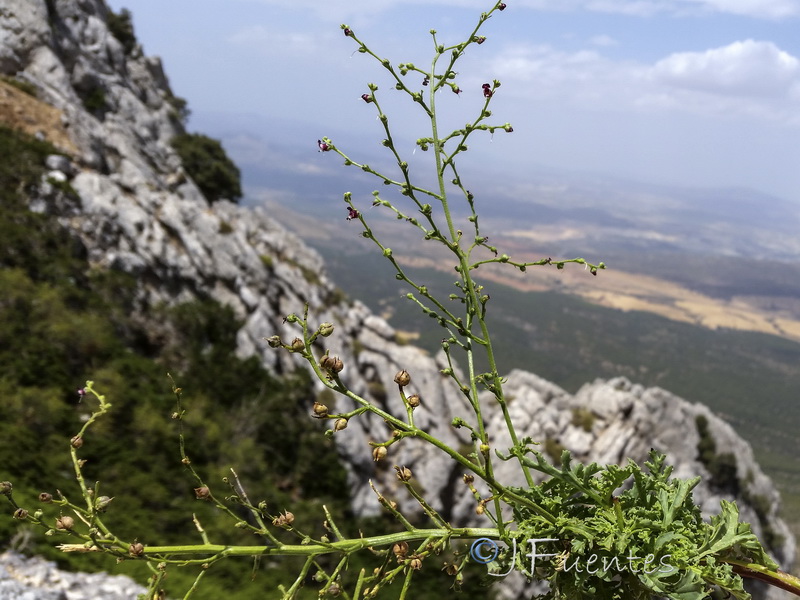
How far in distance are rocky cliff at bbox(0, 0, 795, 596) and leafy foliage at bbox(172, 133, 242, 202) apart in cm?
175

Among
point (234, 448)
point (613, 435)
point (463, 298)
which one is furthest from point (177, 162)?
point (463, 298)

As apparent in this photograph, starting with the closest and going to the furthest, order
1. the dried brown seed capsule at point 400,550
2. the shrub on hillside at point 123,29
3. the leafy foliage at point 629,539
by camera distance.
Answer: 1. the dried brown seed capsule at point 400,550
2. the leafy foliage at point 629,539
3. the shrub on hillside at point 123,29

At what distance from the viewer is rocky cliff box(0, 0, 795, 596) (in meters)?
23.8

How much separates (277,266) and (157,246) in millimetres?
9556

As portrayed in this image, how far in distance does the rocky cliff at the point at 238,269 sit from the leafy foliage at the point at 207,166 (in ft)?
5.73

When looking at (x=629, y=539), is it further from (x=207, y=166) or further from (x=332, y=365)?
(x=207, y=166)

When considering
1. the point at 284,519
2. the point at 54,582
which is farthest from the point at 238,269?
the point at 284,519

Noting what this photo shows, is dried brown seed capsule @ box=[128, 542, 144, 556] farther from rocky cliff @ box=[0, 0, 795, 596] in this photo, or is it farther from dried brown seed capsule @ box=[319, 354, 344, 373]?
rocky cliff @ box=[0, 0, 795, 596]

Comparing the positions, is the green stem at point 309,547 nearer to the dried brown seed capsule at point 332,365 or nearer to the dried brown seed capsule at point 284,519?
the dried brown seed capsule at point 284,519

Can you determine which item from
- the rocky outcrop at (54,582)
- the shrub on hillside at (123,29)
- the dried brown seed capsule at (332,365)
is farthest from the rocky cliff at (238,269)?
the dried brown seed capsule at (332,365)

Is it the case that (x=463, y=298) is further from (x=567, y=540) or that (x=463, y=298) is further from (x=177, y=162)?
(x=177, y=162)

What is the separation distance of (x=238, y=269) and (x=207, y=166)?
17346 mm

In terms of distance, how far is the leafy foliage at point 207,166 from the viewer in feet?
136

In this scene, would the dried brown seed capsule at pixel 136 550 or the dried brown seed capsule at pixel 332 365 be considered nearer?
the dried brown seed capsule at pixel 136 550
